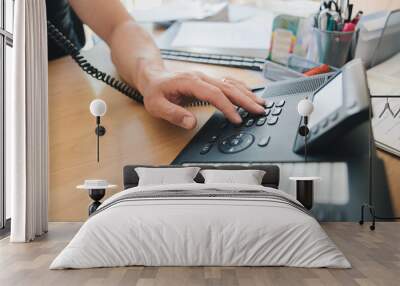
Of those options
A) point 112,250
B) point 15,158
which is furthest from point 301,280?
point 15,158

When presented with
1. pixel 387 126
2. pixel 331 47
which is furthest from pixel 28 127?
pixel 387 126

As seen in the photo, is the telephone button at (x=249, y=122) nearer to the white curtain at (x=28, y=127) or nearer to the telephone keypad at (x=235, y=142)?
the telephone keypad at (x=235, y=142)

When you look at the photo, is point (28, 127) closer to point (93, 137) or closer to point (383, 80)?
Answer: point (93, 137)

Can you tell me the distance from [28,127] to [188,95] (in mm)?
2026

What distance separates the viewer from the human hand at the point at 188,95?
6469 millimetres

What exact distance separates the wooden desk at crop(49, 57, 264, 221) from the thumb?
0.07m

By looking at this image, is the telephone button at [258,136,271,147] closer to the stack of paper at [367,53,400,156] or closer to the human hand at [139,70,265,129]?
the human hand at [139,70,265,129]

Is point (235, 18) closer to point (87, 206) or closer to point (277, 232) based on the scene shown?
point (87, 206)

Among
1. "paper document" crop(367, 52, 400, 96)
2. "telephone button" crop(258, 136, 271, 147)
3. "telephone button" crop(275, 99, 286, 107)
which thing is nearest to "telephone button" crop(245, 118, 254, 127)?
"telephone button" crop(258, 136, 271, 147)

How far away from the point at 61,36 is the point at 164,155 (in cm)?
190

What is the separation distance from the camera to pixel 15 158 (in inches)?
202

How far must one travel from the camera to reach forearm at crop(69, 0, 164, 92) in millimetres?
6664

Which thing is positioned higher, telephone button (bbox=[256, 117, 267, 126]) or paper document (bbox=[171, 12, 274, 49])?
paper document (bbox=[171, 12, 274, 49])

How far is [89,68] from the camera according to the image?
6.70 meters
